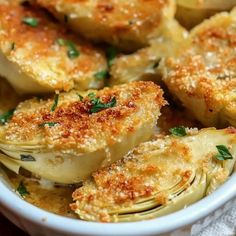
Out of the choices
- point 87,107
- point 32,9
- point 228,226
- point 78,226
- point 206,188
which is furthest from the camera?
point 32,9

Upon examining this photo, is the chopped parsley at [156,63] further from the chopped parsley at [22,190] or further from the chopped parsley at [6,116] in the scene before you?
the chopped parsley at [22,190]

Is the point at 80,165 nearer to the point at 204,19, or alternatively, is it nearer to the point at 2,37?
the point at 2,37

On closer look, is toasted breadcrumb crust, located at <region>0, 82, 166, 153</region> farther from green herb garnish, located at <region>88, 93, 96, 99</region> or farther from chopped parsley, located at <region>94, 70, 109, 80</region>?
chopped parsley, located at <region>94, 70, 109, 80</region>

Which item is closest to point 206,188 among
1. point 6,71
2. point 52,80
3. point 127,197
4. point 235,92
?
point 127,197

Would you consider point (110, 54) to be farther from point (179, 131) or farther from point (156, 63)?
point (179, 131)

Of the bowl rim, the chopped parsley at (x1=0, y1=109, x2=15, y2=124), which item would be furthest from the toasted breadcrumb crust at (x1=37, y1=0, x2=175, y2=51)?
the bowl rim

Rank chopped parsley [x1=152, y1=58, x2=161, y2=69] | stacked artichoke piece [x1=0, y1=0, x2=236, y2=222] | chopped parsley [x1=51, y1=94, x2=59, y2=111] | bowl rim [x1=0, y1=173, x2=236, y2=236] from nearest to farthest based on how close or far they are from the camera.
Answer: bowl rim [x1=0, y1=173, x2=236, y2=236]
stacked artichoke piece [x1=0, y1=0, x2=236, y2=222]
chopped parsley [x1=51, y1=94, x2=59, y2=111]
chopped parsley [x1=152, y1=58, x2=161, y2=69]

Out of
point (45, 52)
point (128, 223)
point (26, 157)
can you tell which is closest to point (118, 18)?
point (45, 52)
